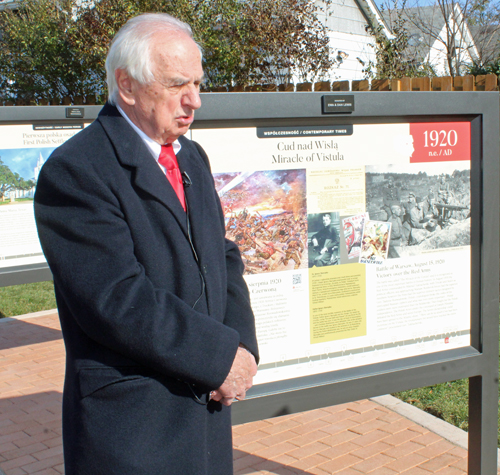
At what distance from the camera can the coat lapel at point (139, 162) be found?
1709 mm

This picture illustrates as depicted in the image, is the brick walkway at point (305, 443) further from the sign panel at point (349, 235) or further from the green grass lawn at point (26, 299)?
the green grass lawn at point (26, 299)

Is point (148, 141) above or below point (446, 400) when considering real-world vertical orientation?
above

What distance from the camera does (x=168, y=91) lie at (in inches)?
68.6

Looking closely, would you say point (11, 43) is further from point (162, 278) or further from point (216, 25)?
point (162, 278)

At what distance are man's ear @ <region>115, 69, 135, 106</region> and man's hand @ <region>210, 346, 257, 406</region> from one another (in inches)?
32.5

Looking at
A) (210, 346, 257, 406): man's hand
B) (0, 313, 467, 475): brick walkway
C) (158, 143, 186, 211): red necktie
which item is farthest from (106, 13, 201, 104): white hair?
(0, 313, 467, 475): brick walkway

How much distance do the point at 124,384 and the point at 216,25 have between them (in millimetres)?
13114

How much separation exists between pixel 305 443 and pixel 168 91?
2.87 m

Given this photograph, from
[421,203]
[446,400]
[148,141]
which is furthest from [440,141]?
[446,400]

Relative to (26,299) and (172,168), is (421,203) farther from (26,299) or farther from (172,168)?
(26,299)

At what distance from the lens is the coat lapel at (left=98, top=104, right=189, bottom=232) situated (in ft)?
5.61

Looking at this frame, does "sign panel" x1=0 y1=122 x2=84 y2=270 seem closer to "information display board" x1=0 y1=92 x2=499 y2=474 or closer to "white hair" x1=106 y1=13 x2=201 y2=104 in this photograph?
"information display board" x1=0 y1=92 x2=499 y2=474

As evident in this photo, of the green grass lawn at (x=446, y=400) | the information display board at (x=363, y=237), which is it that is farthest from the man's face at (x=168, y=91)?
the green grass lawn at (x=446, y=400)

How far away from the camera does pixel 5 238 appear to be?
Answer: 4.86 metres
